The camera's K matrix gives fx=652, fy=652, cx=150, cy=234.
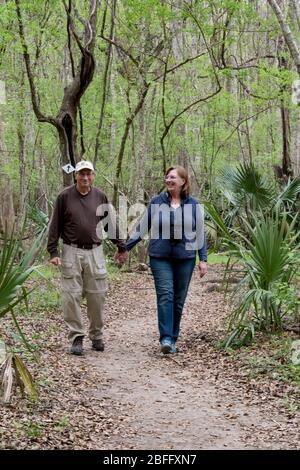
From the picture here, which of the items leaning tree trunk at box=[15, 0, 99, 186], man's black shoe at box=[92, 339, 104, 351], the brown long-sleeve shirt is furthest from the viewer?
leaning tree trunk at box=[15, 0, 99, 186]

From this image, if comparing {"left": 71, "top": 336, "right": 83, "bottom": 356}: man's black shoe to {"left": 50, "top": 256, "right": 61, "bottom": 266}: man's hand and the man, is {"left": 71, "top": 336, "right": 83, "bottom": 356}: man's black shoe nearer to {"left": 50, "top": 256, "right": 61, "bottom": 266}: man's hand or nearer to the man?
the man

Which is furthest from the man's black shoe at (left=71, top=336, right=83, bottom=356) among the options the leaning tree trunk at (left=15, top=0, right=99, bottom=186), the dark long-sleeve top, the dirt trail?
the leaning tree trunk at (left=15, top=0, right=99, bottom=186)

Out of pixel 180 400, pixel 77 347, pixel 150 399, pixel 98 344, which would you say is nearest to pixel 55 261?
pixel 77 347

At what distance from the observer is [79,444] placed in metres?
4.20

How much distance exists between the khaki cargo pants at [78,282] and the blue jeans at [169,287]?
1.99 feet

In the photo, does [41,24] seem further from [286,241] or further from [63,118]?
[286,241]

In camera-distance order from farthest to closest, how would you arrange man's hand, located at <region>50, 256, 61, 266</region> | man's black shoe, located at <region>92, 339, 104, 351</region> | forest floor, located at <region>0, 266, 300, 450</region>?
1. man's black shoe, located at <region>92, 339, 104, 351</region>
2. man's hand, located at <region>50, 256, 61, 266</region>
3. forest floor, located at <region>0, 266, 300, 450</region>

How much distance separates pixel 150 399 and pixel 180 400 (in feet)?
0.82

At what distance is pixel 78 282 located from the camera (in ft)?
22.6

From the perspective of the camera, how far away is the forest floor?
435cm

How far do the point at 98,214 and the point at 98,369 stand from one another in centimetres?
162

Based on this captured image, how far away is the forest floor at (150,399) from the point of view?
435cm

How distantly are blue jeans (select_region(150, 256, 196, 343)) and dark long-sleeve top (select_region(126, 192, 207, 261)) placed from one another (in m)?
0.09

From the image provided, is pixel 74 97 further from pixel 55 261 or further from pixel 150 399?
pixel 150 399
